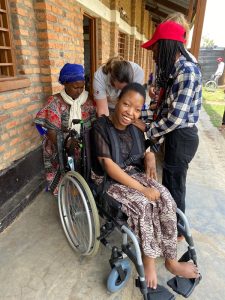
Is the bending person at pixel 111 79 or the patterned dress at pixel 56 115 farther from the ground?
the bending person at pixel 111 79

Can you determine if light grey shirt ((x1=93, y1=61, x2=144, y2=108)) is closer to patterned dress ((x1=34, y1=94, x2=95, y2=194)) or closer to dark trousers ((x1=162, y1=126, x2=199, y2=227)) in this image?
patterned dress ((x1=34, y1=94, x2=95, y2=194))

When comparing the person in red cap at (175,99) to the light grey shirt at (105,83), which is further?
the light grey shirt at (105,83)

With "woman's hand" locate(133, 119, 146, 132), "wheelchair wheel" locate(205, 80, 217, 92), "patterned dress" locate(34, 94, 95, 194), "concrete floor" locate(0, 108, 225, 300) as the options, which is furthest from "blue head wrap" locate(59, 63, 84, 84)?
"wheelchair wheel" locate(205, 80, 217, 92)

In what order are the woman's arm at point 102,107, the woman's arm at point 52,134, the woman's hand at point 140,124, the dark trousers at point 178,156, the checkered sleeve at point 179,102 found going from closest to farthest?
the checkered sleeve at point 179,102 → the dark trousers at point 178,156 → the woman's hand at point 140,124 → the woman's arm at point 52,134 → the woman's arm at point 102,107

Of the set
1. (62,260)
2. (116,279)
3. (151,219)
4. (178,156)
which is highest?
(178,156)

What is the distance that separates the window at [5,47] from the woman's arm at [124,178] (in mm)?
1462

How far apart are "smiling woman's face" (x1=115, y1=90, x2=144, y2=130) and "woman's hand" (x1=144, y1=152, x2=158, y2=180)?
0.32 meters

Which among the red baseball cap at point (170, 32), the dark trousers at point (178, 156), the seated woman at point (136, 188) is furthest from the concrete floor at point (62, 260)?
the red baseball cap at point (170, 32)

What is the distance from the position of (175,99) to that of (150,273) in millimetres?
1143

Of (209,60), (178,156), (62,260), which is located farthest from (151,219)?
(209,60)

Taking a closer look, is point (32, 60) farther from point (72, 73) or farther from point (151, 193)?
point (151, 193)

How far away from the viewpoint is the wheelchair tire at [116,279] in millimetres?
1588

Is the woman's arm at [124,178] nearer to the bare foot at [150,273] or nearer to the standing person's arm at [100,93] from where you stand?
A: the bare foot at [150,273]

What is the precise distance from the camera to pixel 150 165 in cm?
184
